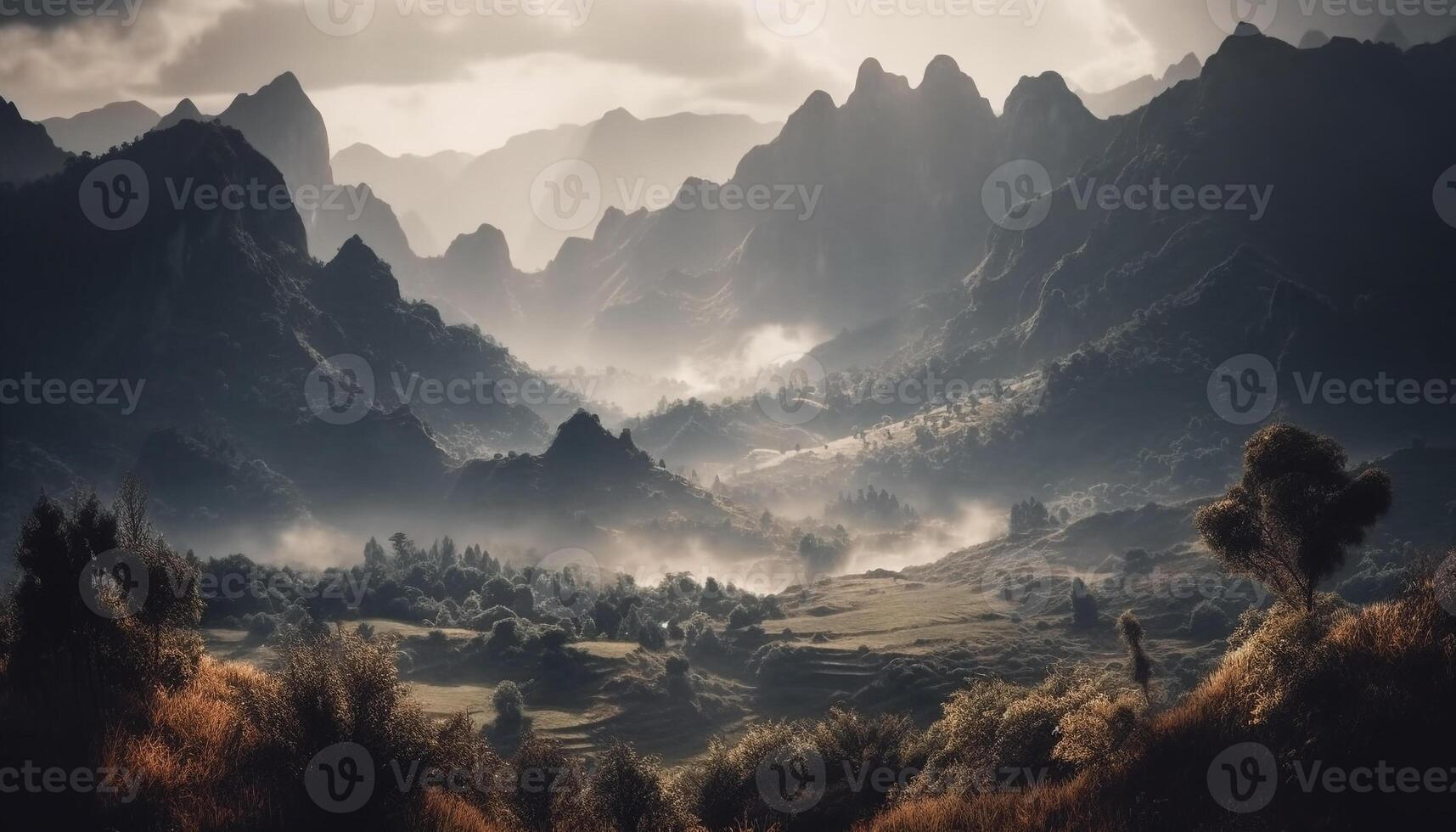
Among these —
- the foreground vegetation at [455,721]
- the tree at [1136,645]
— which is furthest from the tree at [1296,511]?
the tree at [1136,645]

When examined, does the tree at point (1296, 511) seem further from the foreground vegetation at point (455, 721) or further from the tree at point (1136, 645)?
the tree at point (1136, 645)

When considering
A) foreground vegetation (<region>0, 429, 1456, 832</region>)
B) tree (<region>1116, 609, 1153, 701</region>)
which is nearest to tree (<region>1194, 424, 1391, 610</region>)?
foreground vegetation (<region>0, 429, 1456, 832</region>)

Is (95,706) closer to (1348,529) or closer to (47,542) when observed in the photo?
(47,542)

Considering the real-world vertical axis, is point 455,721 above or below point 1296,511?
below

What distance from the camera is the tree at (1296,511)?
37.2 meters

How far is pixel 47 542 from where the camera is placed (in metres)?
37.1

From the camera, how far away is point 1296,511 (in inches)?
1494

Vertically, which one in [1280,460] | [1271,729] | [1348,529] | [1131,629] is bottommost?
[1271,729]

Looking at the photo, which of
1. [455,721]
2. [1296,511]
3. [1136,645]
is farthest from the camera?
[1136,645]

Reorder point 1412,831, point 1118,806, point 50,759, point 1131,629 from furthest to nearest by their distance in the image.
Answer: point 1131,629 → point 1118,806 → point 50,759 → point 1412,831

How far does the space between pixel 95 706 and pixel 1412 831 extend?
4194cm

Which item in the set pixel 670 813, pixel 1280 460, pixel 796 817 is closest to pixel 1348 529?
pixel 1280 460

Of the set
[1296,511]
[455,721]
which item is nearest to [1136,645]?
[1296,511]

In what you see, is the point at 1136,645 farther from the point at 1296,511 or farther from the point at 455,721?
the point at 455,721
